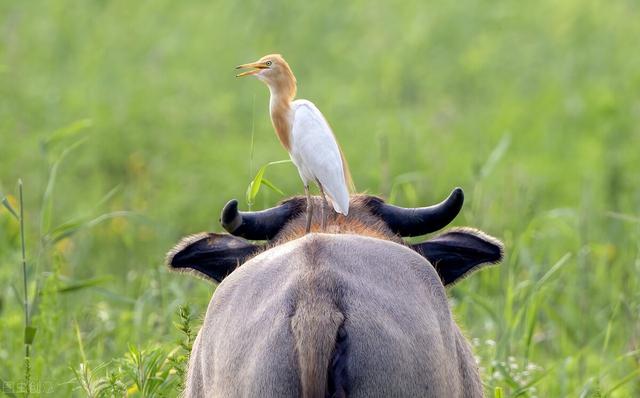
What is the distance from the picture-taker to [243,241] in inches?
222

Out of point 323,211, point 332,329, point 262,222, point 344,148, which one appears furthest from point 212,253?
point 344,148

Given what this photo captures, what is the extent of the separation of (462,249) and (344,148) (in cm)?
688

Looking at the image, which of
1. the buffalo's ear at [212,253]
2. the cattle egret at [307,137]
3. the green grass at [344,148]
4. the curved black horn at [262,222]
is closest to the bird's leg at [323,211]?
the cattle egret at [307,137]

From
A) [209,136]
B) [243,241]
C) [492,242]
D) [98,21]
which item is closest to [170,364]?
[243,241]

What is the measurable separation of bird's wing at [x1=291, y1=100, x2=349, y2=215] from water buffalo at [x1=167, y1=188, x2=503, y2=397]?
169mm

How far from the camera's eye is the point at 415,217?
572cm

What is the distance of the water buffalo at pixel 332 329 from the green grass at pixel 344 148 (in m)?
0.97

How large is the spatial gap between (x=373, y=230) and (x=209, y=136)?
7.64 metres

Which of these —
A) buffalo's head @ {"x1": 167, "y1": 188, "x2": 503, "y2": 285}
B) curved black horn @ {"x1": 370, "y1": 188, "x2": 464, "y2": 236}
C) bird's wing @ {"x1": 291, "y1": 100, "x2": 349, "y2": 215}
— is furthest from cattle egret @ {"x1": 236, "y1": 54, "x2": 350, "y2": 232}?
curved black horn @ {"x1": 370, "y1": 188, "x2": 464, "y2": 236}

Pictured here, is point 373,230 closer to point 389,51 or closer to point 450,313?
point 450,313

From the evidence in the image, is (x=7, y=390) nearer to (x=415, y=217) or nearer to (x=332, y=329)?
(x=415, y=217)

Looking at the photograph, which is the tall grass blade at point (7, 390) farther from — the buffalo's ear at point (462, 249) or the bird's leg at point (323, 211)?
the buffalo's ear at point (462, 249)

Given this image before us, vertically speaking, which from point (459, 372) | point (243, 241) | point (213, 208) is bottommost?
point (213, 208)

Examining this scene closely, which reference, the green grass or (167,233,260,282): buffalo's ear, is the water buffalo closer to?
(167,233,260,282): buffalo's ear
